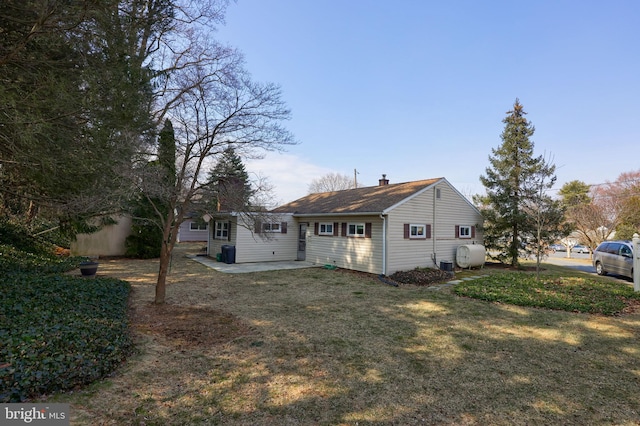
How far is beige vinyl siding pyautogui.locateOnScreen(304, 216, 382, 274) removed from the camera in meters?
12.2

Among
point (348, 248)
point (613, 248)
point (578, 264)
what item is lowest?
point (578, 264)

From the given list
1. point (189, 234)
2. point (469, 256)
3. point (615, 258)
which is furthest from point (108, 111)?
point (189, 234)

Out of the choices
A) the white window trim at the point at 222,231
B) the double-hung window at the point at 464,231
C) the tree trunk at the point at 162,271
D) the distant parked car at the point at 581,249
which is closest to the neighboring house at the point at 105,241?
the white window trim at the point at 222,231

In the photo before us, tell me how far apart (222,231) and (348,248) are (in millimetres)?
7274

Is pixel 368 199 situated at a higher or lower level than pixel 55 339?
higher

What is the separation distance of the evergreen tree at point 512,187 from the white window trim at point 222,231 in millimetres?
13762

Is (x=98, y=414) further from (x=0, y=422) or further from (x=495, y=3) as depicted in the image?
(x=495, y=3)

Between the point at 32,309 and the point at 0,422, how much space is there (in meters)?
3.27

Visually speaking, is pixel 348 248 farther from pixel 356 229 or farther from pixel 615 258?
pixel 615 258

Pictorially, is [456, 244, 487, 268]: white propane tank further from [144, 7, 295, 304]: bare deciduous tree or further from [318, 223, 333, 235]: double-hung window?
[144, 7, 295, 304]: bare deciduous tree

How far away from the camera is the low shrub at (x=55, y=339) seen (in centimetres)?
314

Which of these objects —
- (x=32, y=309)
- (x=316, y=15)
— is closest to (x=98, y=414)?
(x=32, y=309)

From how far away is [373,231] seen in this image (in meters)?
12.3

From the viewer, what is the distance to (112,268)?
13.1 meters
